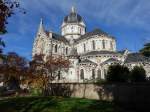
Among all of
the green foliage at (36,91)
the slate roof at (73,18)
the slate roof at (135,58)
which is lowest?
the green foliage at (36,91)

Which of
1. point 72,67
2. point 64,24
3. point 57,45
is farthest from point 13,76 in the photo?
point 64,24

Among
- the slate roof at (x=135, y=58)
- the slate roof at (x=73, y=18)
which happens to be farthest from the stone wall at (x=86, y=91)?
the slate roof at (x=73, y=18)

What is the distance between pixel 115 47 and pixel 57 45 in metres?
20.8

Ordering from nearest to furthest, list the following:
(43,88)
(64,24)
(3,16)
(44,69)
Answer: (3,16) < (43,88) < (44,69) < (64,24)

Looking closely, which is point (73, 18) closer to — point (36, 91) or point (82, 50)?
point (82, 50)

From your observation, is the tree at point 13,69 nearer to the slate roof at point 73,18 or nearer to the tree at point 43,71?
the tree at point 43,71

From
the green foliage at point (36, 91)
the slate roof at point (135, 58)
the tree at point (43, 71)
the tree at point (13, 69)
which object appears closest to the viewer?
the green foliage at point (36, 91)

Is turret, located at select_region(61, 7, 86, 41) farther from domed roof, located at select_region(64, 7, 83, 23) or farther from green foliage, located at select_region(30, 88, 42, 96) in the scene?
green foliage, located at select_region(30, 88, 42, 96)

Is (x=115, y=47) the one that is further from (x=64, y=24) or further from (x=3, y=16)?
(x=3, y=16)

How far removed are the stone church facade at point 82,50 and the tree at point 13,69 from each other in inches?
481

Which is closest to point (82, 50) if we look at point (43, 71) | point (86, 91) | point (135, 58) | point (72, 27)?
point (72, 27)

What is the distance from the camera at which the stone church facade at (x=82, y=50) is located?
67.6 meters

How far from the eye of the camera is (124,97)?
22.8m

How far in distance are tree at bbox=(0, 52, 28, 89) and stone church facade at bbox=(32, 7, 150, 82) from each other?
12.2m
